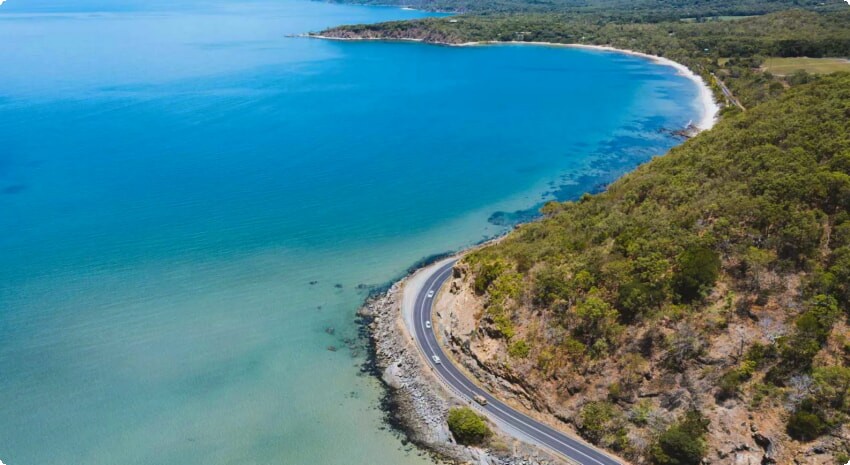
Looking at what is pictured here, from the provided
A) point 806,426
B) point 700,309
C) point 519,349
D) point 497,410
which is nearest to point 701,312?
point 700,309

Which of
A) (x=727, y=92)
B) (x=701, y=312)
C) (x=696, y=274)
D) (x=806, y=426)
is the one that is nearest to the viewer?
(x=806, y=426)

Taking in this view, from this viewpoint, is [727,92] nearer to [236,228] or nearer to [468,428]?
[236,228]

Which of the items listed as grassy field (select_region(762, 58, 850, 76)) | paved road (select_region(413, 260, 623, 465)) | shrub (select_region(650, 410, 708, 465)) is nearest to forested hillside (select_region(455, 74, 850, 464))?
shrub (select_region(650, 410, 708, 465))

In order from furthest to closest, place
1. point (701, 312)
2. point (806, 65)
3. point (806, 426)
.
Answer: point (806, 65)
point (701, 312)
point (806, 426)

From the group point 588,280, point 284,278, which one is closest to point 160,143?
point 284,278

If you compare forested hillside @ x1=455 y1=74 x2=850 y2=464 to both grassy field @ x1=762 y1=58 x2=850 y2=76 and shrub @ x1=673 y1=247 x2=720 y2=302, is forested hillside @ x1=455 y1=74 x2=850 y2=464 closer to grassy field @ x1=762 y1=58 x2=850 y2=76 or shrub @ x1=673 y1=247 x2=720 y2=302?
shrub @ x1=673 y1=247 x2=720 y2=302

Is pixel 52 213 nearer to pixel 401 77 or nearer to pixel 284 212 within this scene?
pixel 284 212

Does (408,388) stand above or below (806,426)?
below

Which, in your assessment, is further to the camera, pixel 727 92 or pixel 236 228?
pixel 727 92
